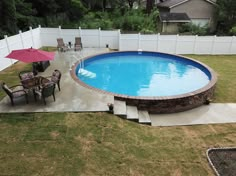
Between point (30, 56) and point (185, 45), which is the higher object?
point (30, 56)

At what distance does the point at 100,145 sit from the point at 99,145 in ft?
0.09

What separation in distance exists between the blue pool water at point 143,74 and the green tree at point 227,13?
43.2 feet

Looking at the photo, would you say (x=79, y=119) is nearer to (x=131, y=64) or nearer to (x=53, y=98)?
(x=53, y=98)

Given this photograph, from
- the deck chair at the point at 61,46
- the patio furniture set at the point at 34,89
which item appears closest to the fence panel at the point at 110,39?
the deck chair at the point at 61,46

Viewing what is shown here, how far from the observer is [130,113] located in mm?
7859

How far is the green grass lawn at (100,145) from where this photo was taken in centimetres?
517

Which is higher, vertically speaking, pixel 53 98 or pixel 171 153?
pixel 53 98

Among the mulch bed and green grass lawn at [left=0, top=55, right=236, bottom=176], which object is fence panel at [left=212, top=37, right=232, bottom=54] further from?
the mulch bed

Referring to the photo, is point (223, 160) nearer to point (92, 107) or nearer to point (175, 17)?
point (92, 107)

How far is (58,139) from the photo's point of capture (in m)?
6.01

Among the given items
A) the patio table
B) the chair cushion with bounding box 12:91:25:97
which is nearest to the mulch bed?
the patio table

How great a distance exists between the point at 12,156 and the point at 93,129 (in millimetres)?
2340

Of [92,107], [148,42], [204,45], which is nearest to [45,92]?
[92,107]

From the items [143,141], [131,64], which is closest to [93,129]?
[143,141]
